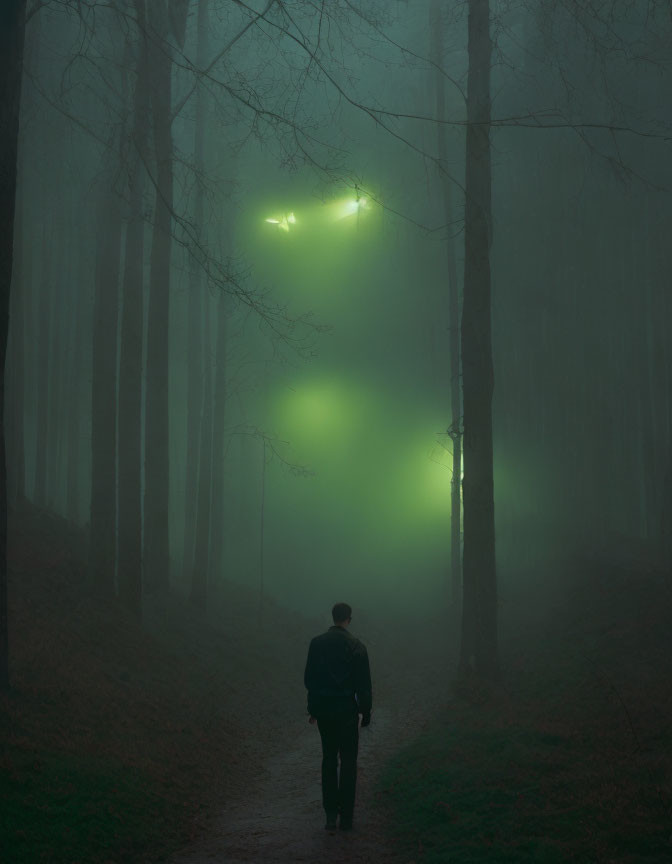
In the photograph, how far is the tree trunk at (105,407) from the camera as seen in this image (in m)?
12.6

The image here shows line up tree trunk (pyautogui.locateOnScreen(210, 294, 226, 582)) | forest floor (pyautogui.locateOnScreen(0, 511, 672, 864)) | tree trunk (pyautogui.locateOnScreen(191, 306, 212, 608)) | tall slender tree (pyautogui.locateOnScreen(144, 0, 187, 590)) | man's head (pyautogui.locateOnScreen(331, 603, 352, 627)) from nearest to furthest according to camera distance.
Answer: forest floor (pyautogui.locateOnScreen(0, 511, 672, 864)), man's head (pyautogui.locateOnScreen(331, 603, 352, 627)), tall slender tree (pyautogui.locateOnScreen(144, 0, 187, 590)), tree trunk (pyautogui.locateOnScreen(191, 306, 212, 608)), tree trunk (pyautogui.locateOnScreen(210, 294, 226, 582))

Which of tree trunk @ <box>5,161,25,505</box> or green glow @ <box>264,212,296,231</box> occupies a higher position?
green glow @ <box>264,212,296,231</box>

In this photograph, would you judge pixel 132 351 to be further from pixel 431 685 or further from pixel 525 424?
pixel 525 424

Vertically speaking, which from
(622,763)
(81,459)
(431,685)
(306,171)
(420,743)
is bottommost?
(431,685)

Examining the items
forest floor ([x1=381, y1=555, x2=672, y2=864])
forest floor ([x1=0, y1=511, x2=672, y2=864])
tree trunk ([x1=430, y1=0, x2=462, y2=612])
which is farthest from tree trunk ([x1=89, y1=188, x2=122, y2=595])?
tree trunk ([x1=430, y1=0, x2=462, y2=612])

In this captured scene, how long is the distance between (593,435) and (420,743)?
17864 millimetres

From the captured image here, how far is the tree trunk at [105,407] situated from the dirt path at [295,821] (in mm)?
4964

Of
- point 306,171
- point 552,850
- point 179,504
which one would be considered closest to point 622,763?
point 552,850

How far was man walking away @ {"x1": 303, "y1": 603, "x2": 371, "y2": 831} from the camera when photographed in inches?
230

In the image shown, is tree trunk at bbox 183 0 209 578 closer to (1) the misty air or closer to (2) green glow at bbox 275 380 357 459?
(1) the misty air

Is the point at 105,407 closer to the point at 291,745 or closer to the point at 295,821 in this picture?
the point at 291,745

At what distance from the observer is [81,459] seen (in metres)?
43.2

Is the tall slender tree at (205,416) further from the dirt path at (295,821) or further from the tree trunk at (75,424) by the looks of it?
the dirt path at (295,821)

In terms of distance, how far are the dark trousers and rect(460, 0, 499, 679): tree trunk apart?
5.26 metres
